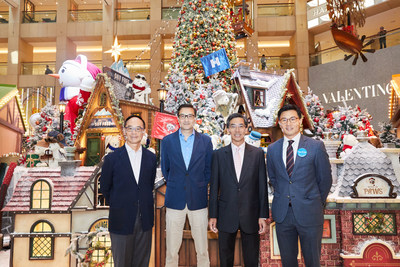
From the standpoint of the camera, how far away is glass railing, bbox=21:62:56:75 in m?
18.6

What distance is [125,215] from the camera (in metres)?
2.97

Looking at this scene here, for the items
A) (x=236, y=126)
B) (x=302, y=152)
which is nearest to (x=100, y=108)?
(x=236, y=126)

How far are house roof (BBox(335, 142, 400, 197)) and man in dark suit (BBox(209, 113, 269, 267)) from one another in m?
1.42

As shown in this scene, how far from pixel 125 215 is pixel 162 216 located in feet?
3.73

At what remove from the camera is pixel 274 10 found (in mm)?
18531

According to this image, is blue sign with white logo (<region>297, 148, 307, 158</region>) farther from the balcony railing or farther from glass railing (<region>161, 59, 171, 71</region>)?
the balcony railing

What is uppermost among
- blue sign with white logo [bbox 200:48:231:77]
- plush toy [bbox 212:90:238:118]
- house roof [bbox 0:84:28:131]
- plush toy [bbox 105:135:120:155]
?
blue sign with white logo [bbox 200:48:231:77]

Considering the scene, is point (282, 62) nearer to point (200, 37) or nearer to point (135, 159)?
point (200, 37)

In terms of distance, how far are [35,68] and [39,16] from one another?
136 inches

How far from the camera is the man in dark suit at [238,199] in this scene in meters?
3.14

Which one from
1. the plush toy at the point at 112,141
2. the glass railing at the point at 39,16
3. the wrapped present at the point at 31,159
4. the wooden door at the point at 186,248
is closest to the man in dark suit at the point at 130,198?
the wooden door at the point at 186,248

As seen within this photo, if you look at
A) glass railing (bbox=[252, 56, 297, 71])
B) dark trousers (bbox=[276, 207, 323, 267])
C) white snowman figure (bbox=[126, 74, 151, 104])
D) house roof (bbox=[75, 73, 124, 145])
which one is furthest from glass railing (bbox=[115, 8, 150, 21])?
dark trousers (bbox=[276, 207, 323, 267])

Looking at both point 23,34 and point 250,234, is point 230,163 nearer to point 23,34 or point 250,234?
point 250,234

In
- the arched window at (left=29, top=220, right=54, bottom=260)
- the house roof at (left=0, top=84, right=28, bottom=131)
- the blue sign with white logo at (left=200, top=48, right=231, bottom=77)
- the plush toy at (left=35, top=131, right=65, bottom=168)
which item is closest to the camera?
the arched window at (left=29, top=220, right=54, bottom=260)
